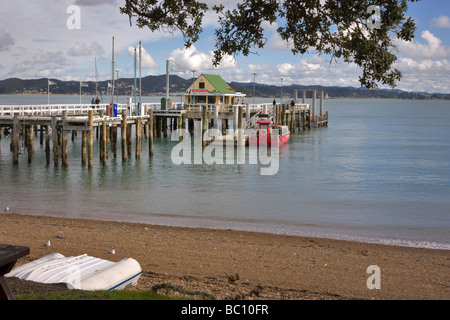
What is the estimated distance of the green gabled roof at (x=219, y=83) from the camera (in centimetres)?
5747

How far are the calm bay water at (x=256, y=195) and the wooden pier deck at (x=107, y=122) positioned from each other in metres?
1.20

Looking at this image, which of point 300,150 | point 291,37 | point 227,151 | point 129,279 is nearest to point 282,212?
point 291,37

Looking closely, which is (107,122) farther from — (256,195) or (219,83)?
(219,83)

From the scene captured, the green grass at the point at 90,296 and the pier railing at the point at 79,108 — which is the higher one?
the pier railing at the point at 79,108

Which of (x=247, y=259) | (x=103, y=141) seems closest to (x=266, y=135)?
(x=103, y=141)

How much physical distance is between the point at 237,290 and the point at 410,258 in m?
5.35

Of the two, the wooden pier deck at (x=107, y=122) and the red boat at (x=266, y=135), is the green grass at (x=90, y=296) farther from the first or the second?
the red boat at (x=266, y=135)

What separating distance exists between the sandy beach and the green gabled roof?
143 ft

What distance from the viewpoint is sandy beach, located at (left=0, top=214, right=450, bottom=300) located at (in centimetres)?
864

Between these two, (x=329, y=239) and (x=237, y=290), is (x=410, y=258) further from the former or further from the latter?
(x=237, y=290)

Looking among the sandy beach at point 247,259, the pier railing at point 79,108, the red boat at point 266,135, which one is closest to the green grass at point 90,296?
the sandy beach at point 247,259

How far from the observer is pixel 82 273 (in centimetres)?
757

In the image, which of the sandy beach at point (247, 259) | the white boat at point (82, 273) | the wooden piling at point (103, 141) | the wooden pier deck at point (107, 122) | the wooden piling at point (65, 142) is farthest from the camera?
the wooden piling at point (103, 141)
